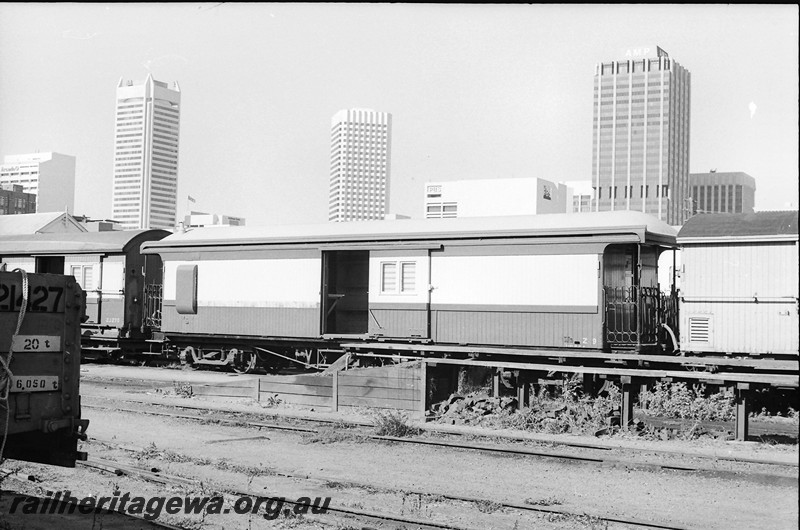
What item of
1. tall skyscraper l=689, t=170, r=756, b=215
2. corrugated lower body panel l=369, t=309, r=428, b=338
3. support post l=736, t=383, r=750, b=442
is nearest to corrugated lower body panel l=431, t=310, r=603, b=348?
corrugated lower body panel l=369, t=309, r=428, b=338

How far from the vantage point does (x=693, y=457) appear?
38.9 feet

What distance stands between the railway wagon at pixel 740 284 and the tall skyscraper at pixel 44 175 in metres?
15.7

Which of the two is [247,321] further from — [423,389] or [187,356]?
[423,389]

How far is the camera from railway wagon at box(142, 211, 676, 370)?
16906mm

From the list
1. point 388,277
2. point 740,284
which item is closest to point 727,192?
point 388,277

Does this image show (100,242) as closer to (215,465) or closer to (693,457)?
(215,465)

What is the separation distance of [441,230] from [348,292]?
4.89 metres

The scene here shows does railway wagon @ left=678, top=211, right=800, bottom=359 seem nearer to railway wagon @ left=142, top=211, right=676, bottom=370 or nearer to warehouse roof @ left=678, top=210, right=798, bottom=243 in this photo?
warehouse roof @ left=678, top=210, right=798, bottom=243

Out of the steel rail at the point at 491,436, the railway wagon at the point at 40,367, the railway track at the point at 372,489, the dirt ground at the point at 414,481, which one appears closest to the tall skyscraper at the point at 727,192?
the steel rail at the point at 491,436

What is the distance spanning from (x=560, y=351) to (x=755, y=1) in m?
12.6

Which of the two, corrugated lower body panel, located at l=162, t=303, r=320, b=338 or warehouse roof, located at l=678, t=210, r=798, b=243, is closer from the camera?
warehouse roof, located at l=678, t=210, r=798, b=243

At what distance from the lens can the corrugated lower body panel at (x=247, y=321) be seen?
20703 mm

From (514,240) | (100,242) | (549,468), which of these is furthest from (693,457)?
Answer: (100,242)

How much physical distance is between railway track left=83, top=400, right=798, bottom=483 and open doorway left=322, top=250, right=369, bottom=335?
6.96 m
